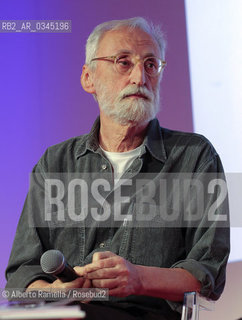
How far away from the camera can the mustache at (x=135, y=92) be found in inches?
74.1

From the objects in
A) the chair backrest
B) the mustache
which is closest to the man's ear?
the mustache

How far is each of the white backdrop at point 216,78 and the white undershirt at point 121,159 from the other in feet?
2.22

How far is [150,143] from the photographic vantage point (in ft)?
6.21

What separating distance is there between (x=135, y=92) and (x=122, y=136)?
18 cm

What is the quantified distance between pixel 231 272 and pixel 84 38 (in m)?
1.40

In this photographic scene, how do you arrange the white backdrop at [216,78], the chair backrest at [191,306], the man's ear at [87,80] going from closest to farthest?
the chair backrest at [191,306] → the man's ear at [87,80] → the white backdrop at [216,78]

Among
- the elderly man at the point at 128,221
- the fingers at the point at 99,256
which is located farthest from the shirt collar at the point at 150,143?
the fingers at the point at 99,256

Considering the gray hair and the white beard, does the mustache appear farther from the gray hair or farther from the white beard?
the gray hair

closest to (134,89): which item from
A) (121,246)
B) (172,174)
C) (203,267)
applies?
(172,174)

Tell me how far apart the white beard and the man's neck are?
33 millimetres

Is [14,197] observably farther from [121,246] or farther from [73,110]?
[121,246]

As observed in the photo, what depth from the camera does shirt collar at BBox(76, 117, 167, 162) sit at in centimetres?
186

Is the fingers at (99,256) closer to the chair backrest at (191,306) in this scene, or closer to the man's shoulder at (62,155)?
the chair backrest at (191,306)

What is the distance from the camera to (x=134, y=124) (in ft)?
6.32
